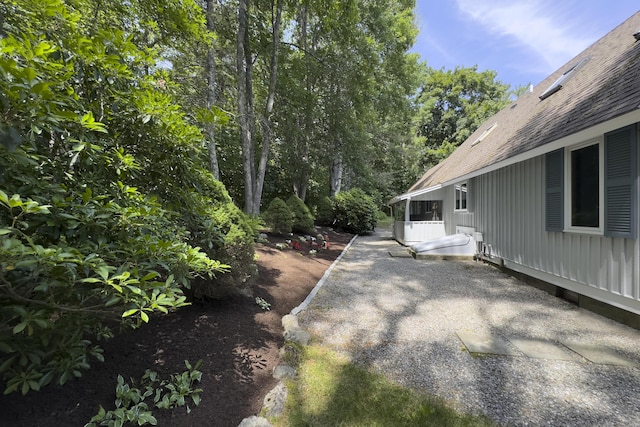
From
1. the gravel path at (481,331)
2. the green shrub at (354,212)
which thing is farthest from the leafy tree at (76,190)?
the green shrub at (354,212)

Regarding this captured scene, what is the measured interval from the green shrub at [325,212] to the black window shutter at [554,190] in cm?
1303

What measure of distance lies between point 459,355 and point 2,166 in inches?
164

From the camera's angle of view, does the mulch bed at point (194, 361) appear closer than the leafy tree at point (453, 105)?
Yes

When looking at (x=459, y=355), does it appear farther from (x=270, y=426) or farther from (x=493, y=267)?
(x=493, y=267)

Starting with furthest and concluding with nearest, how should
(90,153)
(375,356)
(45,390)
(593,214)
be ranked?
(593,214), (375,356), (45,390), (90,153)

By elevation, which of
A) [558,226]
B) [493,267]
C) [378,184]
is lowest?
[493,267]

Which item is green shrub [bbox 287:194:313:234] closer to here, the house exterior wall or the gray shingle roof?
the house exterior wall

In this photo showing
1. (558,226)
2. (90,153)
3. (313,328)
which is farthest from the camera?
(558,226)

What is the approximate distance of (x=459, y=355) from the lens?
333 cm

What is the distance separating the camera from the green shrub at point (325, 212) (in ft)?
59.8

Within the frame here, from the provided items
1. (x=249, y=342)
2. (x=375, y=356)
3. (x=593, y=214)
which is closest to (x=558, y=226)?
(x=593, y=214)

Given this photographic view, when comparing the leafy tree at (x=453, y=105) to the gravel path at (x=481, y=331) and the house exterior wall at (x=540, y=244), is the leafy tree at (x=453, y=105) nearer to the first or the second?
the house exterior wall at (x=540, y=244)

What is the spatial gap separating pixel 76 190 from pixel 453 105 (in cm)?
3109

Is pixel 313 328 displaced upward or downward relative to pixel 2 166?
downward
